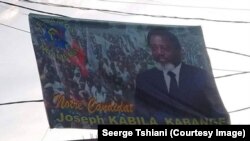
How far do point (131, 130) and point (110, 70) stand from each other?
2644 mm

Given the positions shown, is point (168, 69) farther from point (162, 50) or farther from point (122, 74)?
point (122, 74)

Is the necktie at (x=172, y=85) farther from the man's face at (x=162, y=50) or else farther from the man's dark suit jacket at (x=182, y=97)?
the man's face at (x=162, y=50)

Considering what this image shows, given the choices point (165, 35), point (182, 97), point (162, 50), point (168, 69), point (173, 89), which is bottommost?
point (182, 97)

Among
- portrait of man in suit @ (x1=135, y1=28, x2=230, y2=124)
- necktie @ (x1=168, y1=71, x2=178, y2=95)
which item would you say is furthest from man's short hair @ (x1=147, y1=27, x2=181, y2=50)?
necktie @ (x1=168, y1=71, x2=178, y2=95)

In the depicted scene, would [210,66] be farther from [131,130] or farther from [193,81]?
[131,130]

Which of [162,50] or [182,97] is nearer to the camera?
[182,97]

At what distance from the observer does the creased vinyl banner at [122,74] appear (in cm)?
1044

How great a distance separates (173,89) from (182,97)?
0.78 feet

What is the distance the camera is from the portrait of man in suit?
10844mm

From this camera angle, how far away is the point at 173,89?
11.0m
